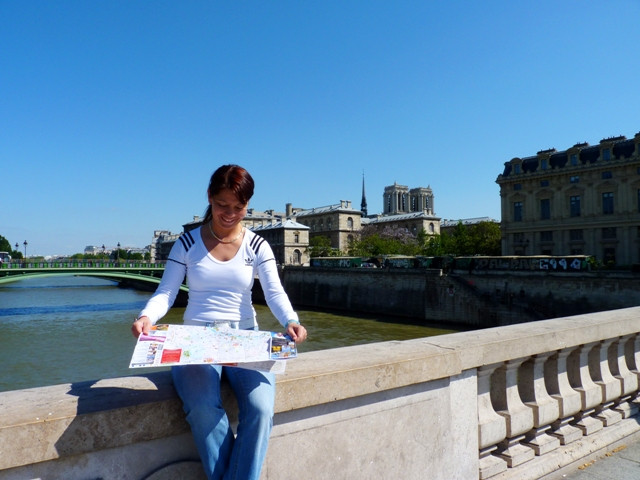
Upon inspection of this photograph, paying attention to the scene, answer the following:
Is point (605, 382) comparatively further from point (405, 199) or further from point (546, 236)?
point (405, 199)

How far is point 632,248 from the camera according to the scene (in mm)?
45812

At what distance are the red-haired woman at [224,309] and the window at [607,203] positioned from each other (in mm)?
52009

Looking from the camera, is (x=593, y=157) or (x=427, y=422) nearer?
(x=427, y=422)

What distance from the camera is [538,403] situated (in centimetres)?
346

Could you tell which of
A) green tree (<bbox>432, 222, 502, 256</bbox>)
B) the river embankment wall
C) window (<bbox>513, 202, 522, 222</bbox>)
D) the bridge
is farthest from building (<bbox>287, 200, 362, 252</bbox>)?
the bridge

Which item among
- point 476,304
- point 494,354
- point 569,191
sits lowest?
point 476,304

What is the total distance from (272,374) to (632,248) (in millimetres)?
51714

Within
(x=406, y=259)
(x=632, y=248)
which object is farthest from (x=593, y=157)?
(x=406, y=259)

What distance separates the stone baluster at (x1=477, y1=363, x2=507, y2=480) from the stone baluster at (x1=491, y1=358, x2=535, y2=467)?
A: 2.0 inches

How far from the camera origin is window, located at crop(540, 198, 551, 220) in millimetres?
51666

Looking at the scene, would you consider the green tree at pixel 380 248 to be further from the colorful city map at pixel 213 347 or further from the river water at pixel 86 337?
the colorful city map at pixel 213 347

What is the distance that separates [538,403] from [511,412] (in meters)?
0.29

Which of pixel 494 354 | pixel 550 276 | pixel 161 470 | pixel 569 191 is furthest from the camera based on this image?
pixel 569 191

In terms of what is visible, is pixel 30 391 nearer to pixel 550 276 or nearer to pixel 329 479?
pixel 329 479
